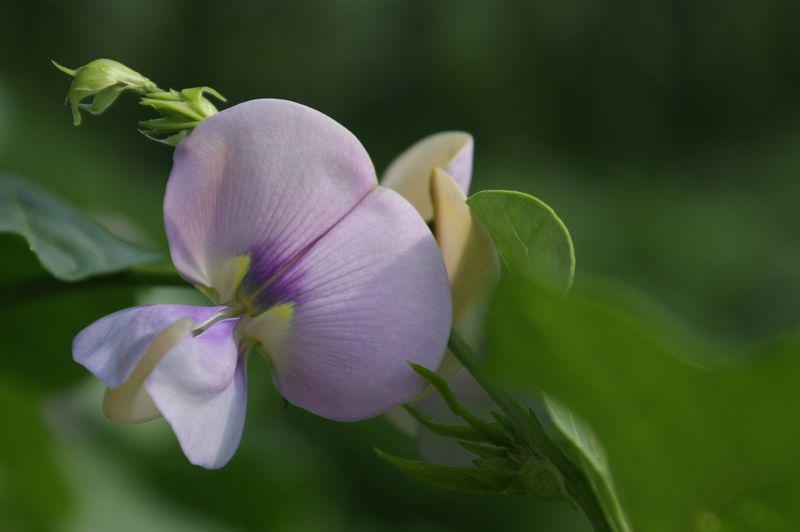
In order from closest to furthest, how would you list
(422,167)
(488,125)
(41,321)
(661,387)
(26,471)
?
1. (661,387)
2. (422,167)
3. (41,321)
4. (26,471)
5. (488,125)

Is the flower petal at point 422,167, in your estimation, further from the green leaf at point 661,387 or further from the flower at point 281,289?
the green leaf at point 661,387

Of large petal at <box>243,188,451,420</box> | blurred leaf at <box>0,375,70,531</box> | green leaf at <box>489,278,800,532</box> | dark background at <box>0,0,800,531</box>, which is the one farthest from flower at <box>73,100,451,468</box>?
dark background at <box>0,0,800,531</box>

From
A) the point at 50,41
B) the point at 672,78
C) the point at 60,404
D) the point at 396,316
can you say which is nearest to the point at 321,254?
the point at 396,316

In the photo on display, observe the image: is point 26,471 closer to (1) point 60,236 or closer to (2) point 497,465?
(1) point 60,236

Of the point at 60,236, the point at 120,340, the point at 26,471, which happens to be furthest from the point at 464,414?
the point at 26,471

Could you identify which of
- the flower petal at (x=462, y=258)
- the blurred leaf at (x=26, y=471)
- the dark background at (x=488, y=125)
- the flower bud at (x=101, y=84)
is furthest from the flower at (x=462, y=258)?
the dark background at (x=488, y=125)

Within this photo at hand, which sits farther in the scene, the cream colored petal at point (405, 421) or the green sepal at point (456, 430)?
the cream colored petal at point (405, 421)
